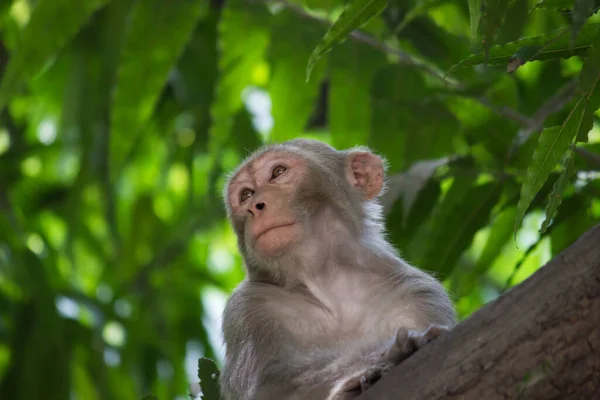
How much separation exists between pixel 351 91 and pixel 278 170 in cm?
114

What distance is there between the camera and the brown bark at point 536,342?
3021mm

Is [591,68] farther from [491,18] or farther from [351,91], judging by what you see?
[351,91]

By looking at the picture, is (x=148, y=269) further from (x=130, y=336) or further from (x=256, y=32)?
(x=256, y=32)

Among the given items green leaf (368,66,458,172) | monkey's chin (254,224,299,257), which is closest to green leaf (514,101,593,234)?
monkey's chin (254,224,299,257)

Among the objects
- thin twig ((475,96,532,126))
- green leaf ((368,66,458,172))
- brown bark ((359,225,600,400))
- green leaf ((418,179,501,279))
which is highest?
green leaf ((368,66,458,172))

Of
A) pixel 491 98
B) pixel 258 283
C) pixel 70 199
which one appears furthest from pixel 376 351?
pixel 70 199

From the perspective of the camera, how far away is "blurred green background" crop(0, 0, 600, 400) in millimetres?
5285

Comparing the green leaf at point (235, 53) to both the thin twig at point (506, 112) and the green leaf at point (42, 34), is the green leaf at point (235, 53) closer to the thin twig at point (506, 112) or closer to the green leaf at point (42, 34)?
the green leaf at point (42, 34)

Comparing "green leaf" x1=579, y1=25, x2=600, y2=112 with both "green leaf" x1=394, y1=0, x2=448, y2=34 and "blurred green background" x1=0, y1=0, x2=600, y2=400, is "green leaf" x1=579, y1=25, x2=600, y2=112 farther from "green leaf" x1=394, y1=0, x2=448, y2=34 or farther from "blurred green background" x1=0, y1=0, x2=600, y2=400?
"green leaf" x1=394, y1=0, x2=448, y2=34

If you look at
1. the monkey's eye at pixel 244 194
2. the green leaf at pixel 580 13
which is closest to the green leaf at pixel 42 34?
the monkey's eye at pixel 244 194

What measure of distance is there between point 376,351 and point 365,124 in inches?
96.5

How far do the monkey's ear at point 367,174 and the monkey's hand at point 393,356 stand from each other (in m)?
1.93

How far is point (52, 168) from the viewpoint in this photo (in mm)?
10375

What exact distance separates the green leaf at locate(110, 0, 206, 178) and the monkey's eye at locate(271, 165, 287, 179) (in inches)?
39.5
